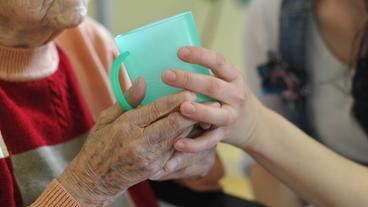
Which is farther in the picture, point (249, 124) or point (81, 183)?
point (249, 124)

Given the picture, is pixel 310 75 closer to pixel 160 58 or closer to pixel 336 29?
pixel 336 29

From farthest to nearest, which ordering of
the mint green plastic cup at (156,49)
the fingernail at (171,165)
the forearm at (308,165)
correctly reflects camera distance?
the forearm at (308,165) → the fingernail at (171,165) → the mint green plastic cup at (156,49)

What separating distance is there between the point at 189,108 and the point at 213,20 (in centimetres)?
179

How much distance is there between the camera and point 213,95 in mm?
673

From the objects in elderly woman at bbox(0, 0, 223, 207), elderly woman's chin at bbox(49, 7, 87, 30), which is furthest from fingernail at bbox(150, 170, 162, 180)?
elderly woman's chin at bbox(49, 7, 87, 30)

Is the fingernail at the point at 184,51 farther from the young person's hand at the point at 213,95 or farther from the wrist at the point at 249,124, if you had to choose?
the wrist at the point at 249,124

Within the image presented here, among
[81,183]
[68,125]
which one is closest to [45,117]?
[68,125]

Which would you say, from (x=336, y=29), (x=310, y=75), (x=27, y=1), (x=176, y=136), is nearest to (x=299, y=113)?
(x=310, y=75)

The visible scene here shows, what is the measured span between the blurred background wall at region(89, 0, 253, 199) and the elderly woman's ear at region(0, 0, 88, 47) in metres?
1.25

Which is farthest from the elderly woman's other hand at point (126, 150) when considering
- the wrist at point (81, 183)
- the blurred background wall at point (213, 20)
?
the blurred background wall at point (213, 20)

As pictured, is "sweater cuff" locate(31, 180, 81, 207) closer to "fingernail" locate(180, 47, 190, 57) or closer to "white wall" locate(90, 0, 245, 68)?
"fingernail" locate(180, 47, 190, 57)

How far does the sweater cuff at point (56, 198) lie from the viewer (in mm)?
670

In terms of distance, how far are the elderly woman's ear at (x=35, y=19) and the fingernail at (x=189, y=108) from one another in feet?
0.78

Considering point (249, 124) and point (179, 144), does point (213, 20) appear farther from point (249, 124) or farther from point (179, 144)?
point (179, 144)
